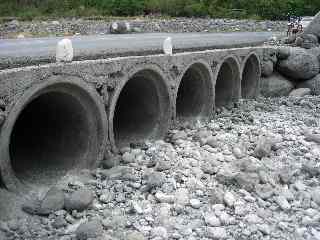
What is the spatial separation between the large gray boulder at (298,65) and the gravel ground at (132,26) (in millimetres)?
10560

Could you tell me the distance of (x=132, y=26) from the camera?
2870 cm

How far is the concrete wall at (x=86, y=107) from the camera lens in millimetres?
7883

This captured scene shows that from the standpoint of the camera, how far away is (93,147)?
9.91m

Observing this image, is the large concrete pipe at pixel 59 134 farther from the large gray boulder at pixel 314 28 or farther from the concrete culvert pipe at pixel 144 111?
the large gray boulder at pixel 314 28

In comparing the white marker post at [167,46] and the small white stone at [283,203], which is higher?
the white marker post at [167,46]

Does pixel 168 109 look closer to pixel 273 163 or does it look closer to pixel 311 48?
pixel 273 163

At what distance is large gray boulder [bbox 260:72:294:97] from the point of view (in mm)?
20031

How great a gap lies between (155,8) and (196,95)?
25096mm

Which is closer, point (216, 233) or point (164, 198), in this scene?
point (216, 233)

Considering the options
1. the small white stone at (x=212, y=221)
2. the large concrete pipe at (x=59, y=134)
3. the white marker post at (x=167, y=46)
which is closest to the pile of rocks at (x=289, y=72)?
the white marker post at (x=167, y=46)

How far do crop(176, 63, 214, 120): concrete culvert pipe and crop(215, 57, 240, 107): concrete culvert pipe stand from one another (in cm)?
224

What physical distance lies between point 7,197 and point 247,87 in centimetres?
1348

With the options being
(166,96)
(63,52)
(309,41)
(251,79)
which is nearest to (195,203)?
(63,52)

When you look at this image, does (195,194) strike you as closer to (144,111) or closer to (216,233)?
(216,233)
